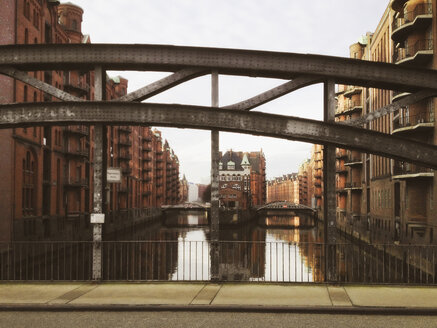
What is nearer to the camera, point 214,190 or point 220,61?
point 220,61

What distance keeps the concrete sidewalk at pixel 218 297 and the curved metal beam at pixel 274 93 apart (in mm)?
4336

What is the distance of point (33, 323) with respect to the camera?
8.34m

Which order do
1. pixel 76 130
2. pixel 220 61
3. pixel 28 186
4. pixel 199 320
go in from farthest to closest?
1. pixel 76 130
2. pixel 28 186
3. pixel 220 61
4. pixel 199 320

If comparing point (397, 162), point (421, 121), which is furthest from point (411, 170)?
point (397, 162)

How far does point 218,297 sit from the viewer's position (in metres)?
10.2

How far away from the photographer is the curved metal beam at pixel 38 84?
11.7 meters

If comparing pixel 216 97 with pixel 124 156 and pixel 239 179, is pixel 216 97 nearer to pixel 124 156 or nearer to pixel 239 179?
pixel 124 156

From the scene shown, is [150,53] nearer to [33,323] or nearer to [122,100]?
[122,100]

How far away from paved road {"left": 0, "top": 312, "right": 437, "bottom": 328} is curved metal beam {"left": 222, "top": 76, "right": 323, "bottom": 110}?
16.6ft

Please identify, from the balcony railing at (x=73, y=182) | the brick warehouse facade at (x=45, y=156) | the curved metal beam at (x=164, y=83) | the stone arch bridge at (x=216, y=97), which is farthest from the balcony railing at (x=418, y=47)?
the balcony railing at (x=73, y=182)

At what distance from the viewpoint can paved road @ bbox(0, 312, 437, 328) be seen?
27.0 ft

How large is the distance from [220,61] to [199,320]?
6230 millimetres

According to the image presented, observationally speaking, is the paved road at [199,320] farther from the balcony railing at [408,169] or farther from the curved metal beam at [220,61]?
the balcony railing at [408,169]

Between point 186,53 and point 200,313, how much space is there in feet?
20.3
